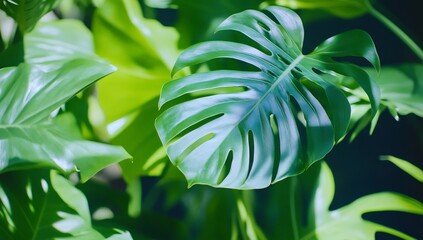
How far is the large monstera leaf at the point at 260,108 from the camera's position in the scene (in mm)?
623

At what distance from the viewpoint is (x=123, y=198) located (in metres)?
1.06

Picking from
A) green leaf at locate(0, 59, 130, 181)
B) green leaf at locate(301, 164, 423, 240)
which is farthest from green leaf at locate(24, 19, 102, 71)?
green leaf at locate(301, 164, 423, 240)

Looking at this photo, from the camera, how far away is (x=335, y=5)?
108 centimetres

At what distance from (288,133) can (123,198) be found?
47cm

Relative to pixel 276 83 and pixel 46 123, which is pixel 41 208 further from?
pixel 276 83

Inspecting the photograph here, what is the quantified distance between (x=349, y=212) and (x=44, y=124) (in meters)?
0.52

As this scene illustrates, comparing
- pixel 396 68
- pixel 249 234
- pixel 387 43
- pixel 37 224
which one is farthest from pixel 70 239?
pixel 387 43

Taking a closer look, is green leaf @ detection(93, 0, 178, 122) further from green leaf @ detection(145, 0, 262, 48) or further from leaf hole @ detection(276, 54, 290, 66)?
leaf hole @ detection(276, 54, 290, 66)

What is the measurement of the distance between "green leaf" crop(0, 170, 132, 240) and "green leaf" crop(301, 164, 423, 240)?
0.36 metres

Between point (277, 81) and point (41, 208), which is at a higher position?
point (277, 81)

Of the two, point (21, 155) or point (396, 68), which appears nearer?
point (21, 155)

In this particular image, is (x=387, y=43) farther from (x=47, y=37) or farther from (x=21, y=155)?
(x=21, y=155)

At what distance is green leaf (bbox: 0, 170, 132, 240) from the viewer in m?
0.80

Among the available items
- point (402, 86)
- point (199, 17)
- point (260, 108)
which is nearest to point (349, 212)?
point (402, 86)
